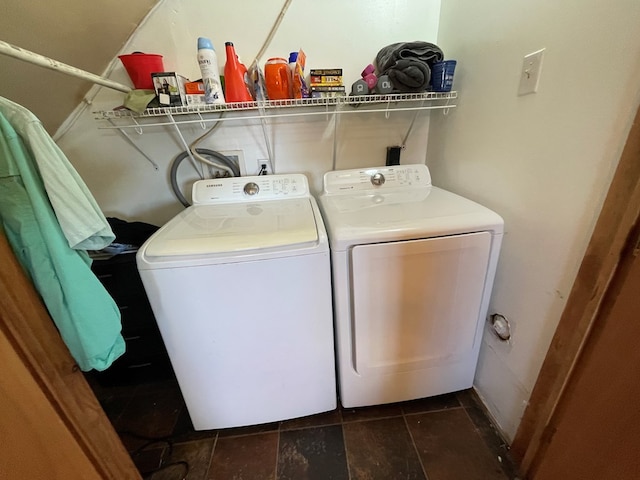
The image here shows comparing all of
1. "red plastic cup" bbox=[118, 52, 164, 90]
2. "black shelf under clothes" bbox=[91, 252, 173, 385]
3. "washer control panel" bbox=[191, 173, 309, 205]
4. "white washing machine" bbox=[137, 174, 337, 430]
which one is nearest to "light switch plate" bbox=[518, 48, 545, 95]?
"white washing machine" bbox=[137, 174, 337, 430]

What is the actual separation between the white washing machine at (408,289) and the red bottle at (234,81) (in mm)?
638

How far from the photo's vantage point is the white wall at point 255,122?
136 centimetres

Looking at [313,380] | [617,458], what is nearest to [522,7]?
[617,458]

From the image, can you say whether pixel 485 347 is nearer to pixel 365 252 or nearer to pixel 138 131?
pixel 365 252

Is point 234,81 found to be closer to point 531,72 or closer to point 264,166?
point 264,166

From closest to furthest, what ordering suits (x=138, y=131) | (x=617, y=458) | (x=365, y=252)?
(x=617, y=458) → (x=365, y=252) → (x=138, y=131)

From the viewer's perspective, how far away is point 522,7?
0.93 m

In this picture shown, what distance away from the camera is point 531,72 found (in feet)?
2.97

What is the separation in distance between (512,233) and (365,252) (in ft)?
2.04

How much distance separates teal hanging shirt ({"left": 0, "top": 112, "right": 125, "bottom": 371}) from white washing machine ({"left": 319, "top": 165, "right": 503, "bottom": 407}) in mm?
753

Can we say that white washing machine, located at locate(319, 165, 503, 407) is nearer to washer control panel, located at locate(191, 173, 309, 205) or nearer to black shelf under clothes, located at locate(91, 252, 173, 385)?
washer control panel, located at locate(191, 173, 309, 205)

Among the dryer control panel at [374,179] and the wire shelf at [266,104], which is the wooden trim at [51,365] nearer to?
the wire shelf at [266,104]

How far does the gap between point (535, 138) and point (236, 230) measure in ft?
3.71

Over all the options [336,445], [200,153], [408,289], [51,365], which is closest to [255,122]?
[200,153]
